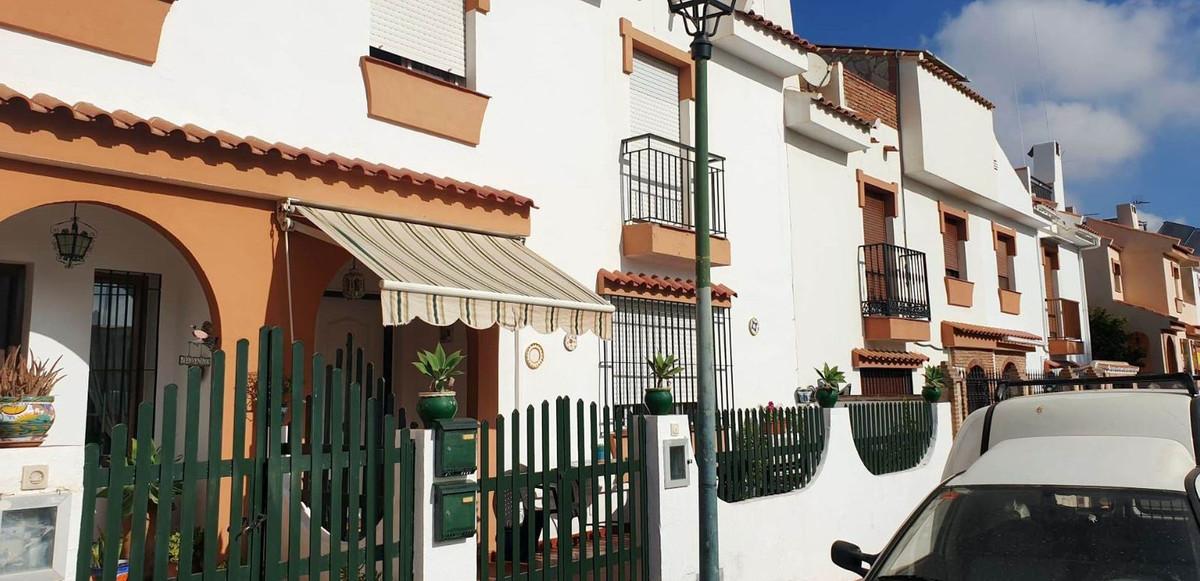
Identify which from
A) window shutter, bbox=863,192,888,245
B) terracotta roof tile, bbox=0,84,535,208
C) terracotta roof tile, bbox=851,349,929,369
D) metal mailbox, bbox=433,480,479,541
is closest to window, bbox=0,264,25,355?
terracotta roof tile, bbox=0,84,535,208

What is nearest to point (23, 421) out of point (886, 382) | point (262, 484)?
point (262, 484)

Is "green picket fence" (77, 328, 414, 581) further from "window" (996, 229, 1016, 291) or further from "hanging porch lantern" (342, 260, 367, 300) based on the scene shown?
"window" (996, 229, 1016, 291)

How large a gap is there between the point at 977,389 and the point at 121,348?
18891 millimetres

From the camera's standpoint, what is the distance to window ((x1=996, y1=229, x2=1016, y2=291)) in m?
24.8

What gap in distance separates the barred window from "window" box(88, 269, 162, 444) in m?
5.49

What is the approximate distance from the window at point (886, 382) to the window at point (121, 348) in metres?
13.4

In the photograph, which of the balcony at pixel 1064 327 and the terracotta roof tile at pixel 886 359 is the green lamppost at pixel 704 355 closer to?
the terracotta roof tile at pixel 886 359

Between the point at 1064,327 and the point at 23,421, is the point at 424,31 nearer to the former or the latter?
the point at 23,421

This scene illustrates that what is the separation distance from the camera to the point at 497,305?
26.4 ft

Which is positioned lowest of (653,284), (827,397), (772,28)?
(827,397)

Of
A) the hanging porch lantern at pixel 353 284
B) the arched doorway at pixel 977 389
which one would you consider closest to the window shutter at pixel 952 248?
the arched doorway at pixel 977 389

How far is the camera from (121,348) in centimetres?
914

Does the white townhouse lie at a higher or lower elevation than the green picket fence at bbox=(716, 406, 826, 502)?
higher

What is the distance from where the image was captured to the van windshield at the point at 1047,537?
14.4 feet
